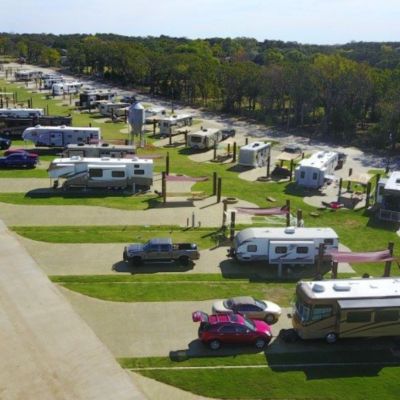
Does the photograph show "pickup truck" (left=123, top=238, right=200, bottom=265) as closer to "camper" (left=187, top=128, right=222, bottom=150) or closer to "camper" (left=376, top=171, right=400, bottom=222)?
"camper" (left=376, top=171, right=400, bottom=222)

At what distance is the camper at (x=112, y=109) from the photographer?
253 feet

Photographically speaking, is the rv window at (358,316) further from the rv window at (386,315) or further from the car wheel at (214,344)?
the car wheel at (214,344)

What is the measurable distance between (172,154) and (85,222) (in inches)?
891

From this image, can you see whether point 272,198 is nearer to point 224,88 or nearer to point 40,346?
point 40,346

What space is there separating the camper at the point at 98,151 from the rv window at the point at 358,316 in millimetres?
30574

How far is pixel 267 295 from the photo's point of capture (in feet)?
86.2

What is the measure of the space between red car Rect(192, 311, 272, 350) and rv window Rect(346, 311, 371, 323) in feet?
10.7

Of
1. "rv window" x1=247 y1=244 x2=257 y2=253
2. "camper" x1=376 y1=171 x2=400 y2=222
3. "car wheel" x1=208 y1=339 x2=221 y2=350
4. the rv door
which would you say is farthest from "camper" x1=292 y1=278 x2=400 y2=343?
"camper" x1=376 y1=171 x2=400 y2=222

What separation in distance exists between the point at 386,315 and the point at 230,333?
20.6ft

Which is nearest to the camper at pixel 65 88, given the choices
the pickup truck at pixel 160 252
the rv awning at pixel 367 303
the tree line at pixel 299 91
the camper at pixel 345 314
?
the tree line at pixel 299 91

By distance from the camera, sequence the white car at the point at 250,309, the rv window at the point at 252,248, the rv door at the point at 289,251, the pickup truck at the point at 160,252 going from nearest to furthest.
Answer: the white car at the point at 250,309 → the pickup truck at the point at 160,252 → the rv door at the point at 289,251 → the rv window at the point at 252,248

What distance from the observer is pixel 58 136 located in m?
55.5

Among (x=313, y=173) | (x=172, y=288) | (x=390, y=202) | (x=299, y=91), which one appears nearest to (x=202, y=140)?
(x=313, y=173)

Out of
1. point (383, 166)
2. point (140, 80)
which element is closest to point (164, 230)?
point (383, 166)
